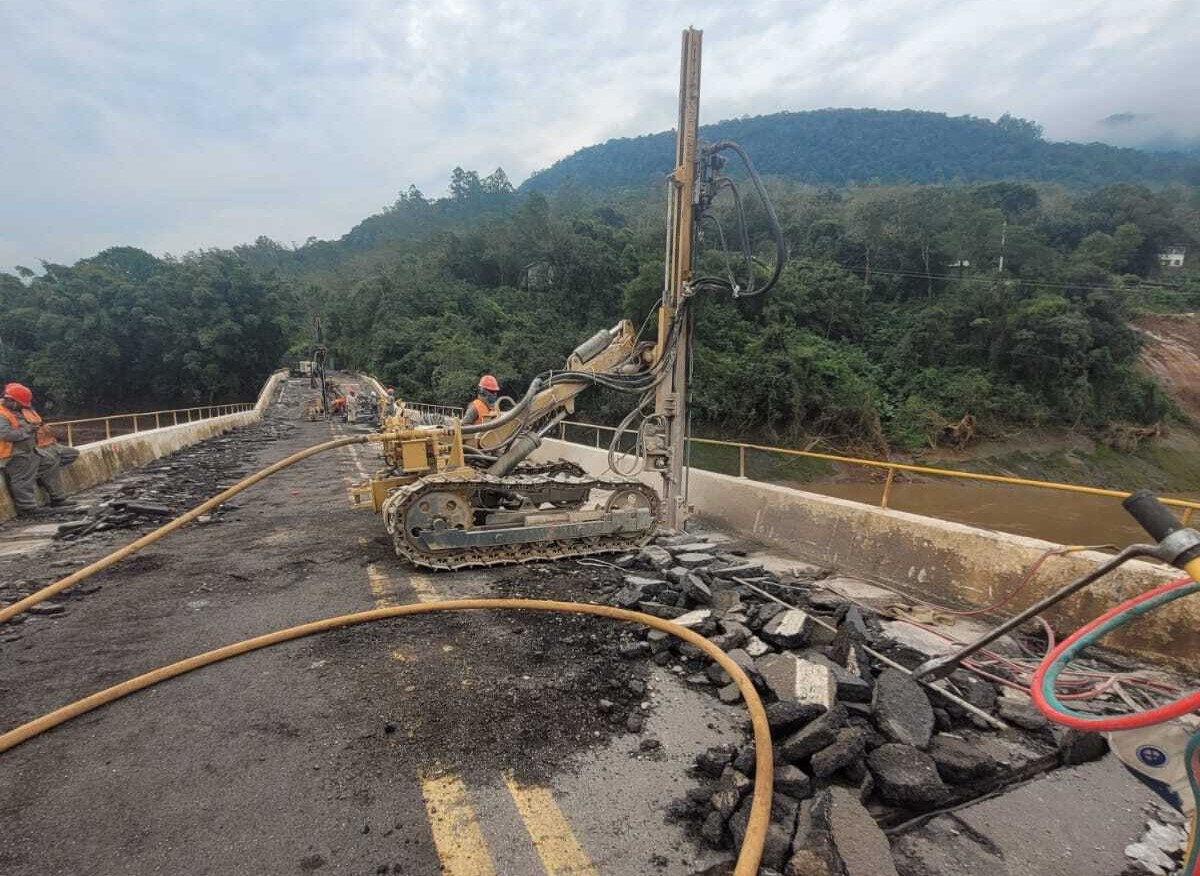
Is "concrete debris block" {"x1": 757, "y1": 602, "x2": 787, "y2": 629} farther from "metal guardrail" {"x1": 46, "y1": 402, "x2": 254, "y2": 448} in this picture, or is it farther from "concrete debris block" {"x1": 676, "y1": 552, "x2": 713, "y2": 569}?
"metal guardrail" {"x1": 46, "y1": 402, "x2": 254, "y2": 448}

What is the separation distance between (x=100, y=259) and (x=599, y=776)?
96226 millimetres

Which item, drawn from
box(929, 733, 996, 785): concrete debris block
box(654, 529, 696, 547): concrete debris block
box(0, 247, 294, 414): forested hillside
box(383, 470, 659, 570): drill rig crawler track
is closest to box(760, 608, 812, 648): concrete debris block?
box(929, 733, 996, 785): concrete debris block

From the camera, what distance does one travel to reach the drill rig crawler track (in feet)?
19.0

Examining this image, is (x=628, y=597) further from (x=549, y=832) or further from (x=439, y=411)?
(x=439, y=411)

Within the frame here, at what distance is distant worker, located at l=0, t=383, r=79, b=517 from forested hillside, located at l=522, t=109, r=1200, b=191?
150 m

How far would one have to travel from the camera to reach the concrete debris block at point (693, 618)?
13.7ft

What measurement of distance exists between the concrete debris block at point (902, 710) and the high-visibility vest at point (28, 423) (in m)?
10.7

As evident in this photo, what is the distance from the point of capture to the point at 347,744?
303 cm

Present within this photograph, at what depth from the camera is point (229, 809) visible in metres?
2.58

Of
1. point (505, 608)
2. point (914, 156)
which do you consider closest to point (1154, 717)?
point (505, 608)

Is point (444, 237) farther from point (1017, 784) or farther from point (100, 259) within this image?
point (1017, 784)

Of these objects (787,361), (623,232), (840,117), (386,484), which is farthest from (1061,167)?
(386,484)

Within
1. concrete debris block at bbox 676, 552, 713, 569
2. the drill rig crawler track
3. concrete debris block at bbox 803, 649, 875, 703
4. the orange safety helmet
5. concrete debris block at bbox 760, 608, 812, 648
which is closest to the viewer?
concrete debris block at bbox 803, 649, 875, 703

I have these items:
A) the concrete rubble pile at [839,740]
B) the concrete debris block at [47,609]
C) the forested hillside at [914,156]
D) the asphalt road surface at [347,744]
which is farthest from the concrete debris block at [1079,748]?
the forested hillside at [914,156]
